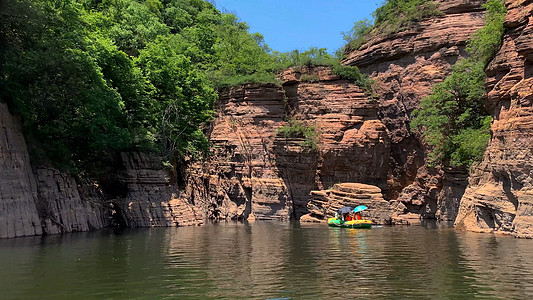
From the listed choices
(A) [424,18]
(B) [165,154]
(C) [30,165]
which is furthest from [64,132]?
(A) [424,18]

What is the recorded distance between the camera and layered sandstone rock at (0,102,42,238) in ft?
73.2

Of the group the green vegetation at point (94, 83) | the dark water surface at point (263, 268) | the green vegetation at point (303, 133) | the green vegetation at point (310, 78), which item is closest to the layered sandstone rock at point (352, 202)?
the green vegetation at point (303, 133)

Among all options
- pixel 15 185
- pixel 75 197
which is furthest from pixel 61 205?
pixel 15 185

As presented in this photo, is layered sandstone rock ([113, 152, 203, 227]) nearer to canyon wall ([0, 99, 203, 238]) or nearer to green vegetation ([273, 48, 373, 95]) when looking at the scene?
canyon wall ([0, 99, 203, 238])

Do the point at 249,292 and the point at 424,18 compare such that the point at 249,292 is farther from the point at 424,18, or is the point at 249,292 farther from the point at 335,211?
the point at 424,18

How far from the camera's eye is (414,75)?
43312 mm

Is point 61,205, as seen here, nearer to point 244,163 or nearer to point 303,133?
point 244,163

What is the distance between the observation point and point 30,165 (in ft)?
82.7

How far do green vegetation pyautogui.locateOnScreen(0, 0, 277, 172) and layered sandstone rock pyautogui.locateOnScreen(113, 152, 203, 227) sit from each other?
1.17 metres

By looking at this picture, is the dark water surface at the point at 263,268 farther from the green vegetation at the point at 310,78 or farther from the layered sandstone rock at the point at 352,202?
the green vegetation at the point at 310,78

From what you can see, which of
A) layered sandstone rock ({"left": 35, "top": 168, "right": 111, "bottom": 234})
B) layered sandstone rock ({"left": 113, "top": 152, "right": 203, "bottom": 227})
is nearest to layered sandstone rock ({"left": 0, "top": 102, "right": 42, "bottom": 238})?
layered sandstone rock ({"left": 35, "top": 168, "right": 111, "bottom": 234})

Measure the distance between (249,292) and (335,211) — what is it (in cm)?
2647

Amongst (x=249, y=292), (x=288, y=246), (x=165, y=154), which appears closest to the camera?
(x=249, y=292)

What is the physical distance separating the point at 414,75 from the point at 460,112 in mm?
7611
